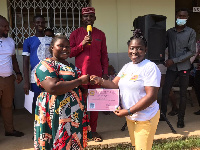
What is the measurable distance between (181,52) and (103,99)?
7.60 feet

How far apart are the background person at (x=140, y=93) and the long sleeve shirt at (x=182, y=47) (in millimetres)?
2047

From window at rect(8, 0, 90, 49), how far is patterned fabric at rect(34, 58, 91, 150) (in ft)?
11.6

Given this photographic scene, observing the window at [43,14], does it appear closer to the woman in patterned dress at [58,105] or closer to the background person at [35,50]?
the background person at [35,50]

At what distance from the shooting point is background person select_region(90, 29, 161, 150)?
2115 millimetres

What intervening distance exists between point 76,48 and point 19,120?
2287mm

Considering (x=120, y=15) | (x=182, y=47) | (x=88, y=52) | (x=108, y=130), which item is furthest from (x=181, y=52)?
(x=120, y=15)

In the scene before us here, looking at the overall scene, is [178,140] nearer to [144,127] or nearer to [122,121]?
[122,121]

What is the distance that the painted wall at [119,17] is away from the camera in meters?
5.66

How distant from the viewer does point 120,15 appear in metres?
5.75

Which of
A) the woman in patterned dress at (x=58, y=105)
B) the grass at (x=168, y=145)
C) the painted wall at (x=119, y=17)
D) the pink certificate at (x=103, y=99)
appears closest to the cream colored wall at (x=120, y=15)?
the painted wall at (x=119, y=17)

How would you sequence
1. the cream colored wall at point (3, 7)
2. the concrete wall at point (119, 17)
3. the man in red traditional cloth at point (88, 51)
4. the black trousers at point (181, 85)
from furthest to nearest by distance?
1. the concrete wall at point (119, 17)
2. the cream colored wall at point (3, 7)
3. the black trousers at point (181, 85)
4. the man in red traditional cloth at point (88, 51)

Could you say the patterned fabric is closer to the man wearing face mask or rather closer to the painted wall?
the man wearing face mask

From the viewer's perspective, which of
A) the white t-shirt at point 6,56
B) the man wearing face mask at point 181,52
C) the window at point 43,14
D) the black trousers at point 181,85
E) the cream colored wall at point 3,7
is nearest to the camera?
the white t-shirt at point 6,56

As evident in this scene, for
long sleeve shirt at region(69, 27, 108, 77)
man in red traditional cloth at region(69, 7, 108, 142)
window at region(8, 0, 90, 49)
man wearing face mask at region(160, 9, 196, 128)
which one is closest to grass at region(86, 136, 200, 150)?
man wearing face mask at region(160, 9, 196, 128)
